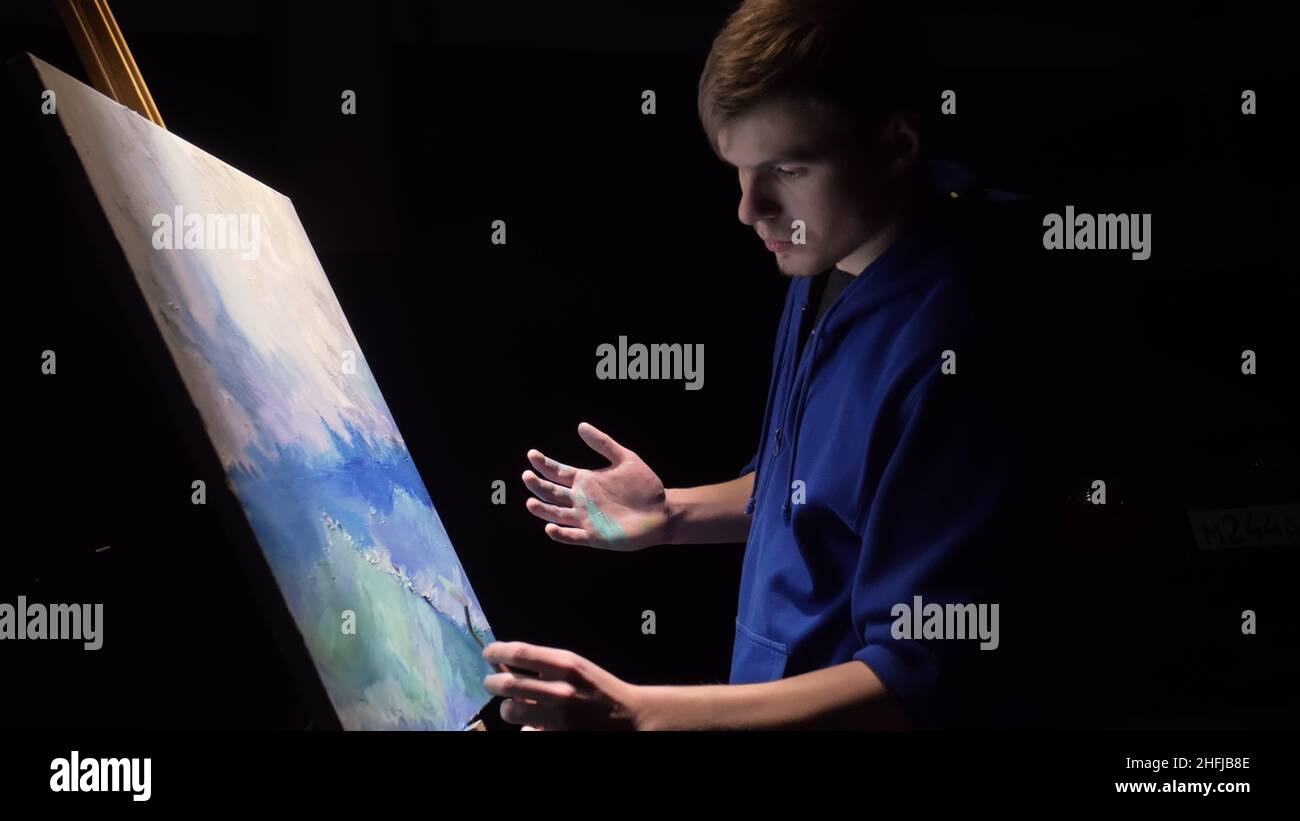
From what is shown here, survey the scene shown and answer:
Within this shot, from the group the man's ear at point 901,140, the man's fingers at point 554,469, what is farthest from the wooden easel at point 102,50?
the man's ear at point 901,140

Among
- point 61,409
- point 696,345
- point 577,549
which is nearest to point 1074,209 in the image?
point 696,345

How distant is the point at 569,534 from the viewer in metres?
1.08

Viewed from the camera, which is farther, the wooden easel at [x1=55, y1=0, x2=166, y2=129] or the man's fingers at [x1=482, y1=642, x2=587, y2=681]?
the wooden easel at [x1=55, y1=0, x2=166, y2=129]

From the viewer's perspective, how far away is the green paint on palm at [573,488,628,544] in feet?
3.60

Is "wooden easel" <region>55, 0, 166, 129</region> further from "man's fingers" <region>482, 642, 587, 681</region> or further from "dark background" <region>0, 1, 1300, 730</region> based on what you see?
"man's fingers" <region>482, 642, 587, 681</region>

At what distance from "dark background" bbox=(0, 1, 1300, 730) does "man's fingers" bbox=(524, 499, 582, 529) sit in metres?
0.30

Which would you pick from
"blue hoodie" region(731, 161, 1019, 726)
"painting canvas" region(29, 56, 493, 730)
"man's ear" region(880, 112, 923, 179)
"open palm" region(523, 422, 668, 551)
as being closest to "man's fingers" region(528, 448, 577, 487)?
"open palm" region(523, 422, 668, 551)

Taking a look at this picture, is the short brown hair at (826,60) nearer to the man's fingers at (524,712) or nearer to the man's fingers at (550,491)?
the man's fingers at (550,491)

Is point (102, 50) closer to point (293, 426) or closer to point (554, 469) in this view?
point (293, 426)

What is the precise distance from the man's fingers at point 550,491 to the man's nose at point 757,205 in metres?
0.45

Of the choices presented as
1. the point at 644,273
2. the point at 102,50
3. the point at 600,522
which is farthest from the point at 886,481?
the point at 102,50

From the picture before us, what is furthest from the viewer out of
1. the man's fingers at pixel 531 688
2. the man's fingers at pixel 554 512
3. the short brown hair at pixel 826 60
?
the man's fingers at pixel 554 512

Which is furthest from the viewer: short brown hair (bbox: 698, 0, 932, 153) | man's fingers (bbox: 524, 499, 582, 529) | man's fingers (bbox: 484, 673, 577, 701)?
man's fingers (bbox: 524, 499, 582, 529)

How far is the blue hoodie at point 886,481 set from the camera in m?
0.72
